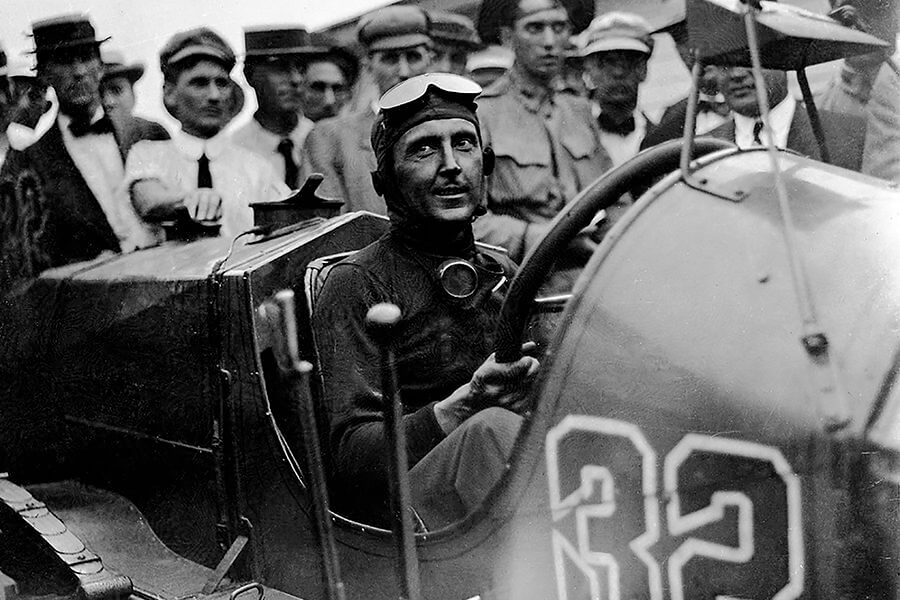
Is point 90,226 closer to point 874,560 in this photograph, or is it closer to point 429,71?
point 429,71

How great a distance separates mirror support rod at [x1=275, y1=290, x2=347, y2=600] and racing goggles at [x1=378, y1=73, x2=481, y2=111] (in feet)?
1.79

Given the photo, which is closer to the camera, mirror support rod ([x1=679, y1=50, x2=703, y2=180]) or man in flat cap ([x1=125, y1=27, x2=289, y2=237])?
mirror support rod ([x1=679, y1=50, x2=703, y2=180])

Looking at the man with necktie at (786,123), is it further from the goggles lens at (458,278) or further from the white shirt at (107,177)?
the white shirt at (107,177)

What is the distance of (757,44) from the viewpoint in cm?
184

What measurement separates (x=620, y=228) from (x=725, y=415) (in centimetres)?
43

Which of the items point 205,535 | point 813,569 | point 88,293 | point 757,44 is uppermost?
point 757,44

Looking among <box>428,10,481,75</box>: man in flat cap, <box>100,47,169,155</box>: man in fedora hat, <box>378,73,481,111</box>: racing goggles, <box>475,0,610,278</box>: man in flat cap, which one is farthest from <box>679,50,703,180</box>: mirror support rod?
<box>100,47,169,155</box>: man in fedora hat

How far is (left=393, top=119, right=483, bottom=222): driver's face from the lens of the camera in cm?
226

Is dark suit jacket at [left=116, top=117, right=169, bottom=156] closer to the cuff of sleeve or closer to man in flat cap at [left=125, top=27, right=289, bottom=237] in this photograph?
man in flat cap at [left=125, top=27, right=289, bottom=237]

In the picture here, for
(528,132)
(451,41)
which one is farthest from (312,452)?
(451,41)

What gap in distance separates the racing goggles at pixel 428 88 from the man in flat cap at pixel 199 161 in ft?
2.41

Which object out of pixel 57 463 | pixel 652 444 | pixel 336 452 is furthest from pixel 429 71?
pixel 57 463

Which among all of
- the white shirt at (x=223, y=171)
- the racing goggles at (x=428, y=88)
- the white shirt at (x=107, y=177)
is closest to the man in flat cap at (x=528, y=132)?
the racing goggles at (x=428, y=88)

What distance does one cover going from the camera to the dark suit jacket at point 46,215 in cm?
320
